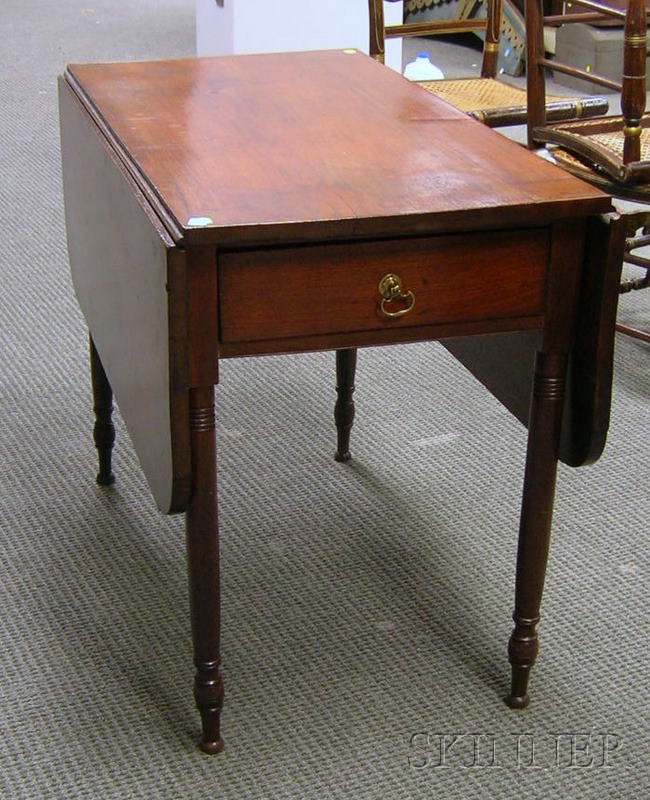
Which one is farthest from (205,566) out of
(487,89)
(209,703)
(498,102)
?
(487,89)

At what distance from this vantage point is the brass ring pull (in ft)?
4.60

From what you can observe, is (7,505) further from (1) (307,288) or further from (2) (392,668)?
(1) (307,288)

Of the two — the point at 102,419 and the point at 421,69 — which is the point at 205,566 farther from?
the point at 421,69

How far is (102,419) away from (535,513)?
852mm

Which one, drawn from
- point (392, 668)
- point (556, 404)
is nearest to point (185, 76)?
point (556, 404)

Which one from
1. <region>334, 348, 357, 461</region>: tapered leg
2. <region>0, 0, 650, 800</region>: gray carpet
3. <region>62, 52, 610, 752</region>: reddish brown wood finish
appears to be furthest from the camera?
<region>334, 348, 357, 461</region>: tapered leg

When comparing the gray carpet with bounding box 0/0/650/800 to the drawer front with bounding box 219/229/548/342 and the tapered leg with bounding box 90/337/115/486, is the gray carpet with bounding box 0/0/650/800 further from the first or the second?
the drawer front with bounding box 219/229/548/342

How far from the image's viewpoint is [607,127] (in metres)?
2.54

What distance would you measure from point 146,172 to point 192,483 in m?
0.37

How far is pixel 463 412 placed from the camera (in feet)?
8.22

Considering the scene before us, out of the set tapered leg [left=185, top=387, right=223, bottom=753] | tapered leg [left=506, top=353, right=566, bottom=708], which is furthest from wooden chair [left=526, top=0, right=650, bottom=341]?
tapered leg [left=185, top=387, right=223, bottom=753]

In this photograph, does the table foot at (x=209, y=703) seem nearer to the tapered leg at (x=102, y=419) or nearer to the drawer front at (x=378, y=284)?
the drawer front at (x=378, y=284)

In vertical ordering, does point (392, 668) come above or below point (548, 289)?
below

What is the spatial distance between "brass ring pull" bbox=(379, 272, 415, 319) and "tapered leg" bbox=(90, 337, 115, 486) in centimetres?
79
